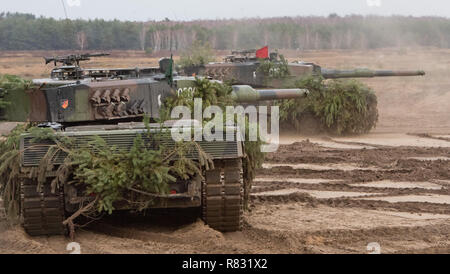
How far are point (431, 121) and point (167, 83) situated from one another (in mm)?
13992

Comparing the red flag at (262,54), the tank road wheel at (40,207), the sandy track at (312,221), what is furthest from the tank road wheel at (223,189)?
the red flag at (262,54)

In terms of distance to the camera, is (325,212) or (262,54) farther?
(262,54)

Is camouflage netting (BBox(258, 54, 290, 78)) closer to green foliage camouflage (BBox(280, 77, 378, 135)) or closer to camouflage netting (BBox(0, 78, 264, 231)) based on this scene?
green foliage camouflage (BBox(280, 77, 378, 135))

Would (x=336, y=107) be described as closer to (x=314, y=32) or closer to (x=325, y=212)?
(x=325, y=212)

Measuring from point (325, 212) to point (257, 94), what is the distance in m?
4.32

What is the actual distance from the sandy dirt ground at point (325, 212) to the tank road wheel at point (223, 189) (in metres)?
0.26

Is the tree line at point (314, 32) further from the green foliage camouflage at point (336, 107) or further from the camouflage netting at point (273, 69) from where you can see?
the green foliage camouflage at point (336, 107)

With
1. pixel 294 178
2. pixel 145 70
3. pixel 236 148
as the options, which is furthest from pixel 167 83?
pixel 294 178

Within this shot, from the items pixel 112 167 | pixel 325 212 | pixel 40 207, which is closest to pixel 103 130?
pixel 112 167

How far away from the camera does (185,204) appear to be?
27.7ft

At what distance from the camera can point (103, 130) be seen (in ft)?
28.0

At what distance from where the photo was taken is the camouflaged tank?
830cm

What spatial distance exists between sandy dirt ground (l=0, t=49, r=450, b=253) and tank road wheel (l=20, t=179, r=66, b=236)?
160 mm
